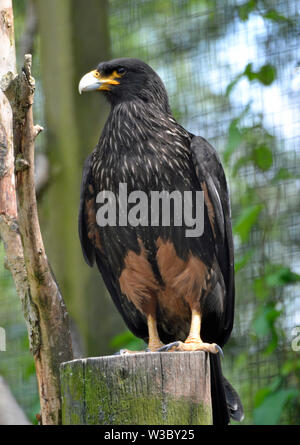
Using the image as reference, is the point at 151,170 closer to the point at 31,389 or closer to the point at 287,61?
the point at 287,61

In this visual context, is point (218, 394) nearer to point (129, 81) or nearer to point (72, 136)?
point (129, 81)

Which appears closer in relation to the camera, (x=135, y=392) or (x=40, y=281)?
(x=135, y=392)

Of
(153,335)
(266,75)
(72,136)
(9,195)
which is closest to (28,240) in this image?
(9,195)

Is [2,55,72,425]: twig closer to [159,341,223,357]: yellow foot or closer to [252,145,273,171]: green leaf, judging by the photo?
[159,341,223,357]: yellow foot

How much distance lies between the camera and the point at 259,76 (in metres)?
4.20

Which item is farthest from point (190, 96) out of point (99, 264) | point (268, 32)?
point (99, 264)

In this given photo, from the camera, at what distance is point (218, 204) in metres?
3.12

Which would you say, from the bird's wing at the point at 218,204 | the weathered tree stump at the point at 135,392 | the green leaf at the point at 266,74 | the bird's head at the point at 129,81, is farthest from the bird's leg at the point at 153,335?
the green leaf at the point at 266,74

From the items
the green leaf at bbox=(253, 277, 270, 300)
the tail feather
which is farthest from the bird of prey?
the green leaf at bbox=(253, 277, 270, 300)

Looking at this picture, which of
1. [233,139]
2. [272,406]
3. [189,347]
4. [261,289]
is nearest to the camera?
[189,347]

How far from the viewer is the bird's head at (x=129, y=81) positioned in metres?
3.43

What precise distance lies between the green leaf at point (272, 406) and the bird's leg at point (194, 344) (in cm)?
61

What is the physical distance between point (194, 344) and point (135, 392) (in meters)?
0.71

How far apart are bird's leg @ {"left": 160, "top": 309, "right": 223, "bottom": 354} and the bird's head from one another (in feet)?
3.44
